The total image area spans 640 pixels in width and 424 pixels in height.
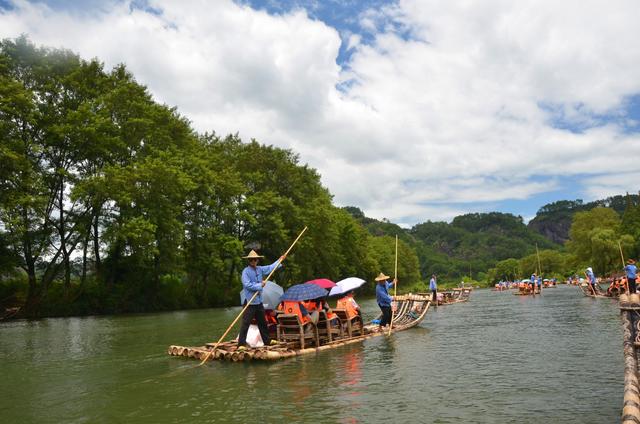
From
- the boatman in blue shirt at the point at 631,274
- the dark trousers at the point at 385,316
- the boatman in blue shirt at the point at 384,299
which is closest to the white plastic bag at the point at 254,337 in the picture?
the boatman in blue shirt at the point at 384,299

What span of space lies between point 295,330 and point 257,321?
1.26m

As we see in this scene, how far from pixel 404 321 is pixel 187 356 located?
33.1ft

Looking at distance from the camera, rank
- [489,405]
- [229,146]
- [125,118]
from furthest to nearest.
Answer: [229,146]
[125,118]
[489,405]

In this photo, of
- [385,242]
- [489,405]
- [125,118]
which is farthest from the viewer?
[385,242]

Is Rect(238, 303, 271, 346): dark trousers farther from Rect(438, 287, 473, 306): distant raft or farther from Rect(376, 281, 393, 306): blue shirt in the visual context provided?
A: Rect(438, 287, 473, 306): distant raft

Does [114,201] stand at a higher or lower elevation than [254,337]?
higher

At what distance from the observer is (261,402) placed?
28.9ft

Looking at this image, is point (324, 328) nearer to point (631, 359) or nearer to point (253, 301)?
point (253, 301)

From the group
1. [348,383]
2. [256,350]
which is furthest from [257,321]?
[348,383]

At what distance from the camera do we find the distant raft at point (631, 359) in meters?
A: 5.32

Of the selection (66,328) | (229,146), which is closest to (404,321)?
(66,328)

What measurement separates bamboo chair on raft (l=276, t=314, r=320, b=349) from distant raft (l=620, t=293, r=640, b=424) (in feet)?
26.2

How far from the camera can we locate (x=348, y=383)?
1003cm

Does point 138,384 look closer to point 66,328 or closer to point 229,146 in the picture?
point 66,328
